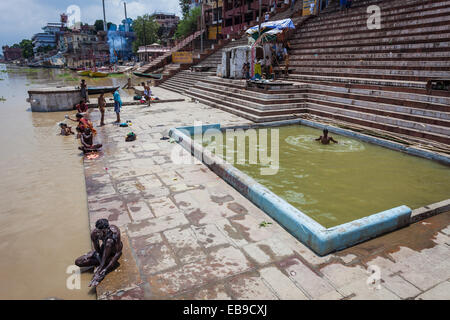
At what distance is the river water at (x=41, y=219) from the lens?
342 centimetres

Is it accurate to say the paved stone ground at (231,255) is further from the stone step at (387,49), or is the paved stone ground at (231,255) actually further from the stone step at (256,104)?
the stone step at (387,49)

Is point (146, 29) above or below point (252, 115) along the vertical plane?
above

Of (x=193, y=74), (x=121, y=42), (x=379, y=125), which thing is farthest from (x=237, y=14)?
(x=121, y=42)

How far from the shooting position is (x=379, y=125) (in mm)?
9555

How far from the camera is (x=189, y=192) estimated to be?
5.59m

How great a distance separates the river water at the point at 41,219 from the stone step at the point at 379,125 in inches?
363

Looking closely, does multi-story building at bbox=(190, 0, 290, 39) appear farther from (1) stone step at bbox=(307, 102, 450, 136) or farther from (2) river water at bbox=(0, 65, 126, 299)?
(2) river water at bbox=(0, 65, 126, 299)

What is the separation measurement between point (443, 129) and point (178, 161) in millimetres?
7627

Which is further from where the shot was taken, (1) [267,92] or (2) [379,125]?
(1) [267,92]

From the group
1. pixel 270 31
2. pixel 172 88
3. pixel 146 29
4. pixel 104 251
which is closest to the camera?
pixel 104 251

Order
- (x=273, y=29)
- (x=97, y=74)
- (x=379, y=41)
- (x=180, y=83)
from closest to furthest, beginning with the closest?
1. (x=379, y=41)
2. (x=273, y=29)
3. (x=180, y=83)
4. (x=97, y=74)

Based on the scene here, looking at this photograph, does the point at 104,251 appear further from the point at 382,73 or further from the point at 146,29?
the point at 146,29

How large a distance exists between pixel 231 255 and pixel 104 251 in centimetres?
162

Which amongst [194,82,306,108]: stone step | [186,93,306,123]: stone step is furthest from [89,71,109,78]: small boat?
[194,82,306,108]: stone step
